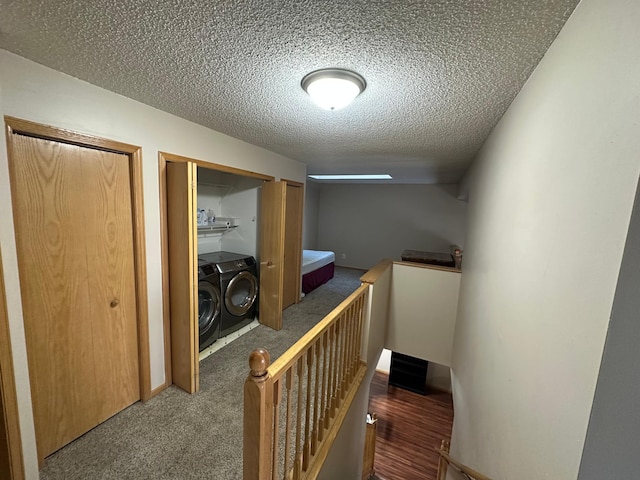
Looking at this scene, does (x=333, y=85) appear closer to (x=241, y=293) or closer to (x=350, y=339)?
(x=350, y=339)

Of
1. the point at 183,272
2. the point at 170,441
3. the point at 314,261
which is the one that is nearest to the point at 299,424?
the point at 170,441

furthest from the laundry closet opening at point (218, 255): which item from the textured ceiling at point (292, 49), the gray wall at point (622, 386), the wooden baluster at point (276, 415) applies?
the gray wall at point (622, 386)

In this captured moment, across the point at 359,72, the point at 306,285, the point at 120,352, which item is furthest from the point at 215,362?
the point at 359,72

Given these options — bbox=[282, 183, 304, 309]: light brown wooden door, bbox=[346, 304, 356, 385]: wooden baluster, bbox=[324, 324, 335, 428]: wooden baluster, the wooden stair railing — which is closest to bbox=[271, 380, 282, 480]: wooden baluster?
the wooden stair railing

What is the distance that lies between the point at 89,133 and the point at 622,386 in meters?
2.54

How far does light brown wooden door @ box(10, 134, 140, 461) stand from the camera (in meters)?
1.42

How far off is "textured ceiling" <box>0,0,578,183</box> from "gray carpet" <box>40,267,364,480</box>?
7.62 feet

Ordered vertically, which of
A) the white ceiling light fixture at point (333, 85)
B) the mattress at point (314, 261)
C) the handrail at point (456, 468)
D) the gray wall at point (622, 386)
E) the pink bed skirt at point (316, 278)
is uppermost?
the white ceiling light fixture at point (333, 85)

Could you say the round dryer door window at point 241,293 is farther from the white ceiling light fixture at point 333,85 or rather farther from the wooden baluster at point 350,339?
the white ceiling light fixture at point 333,85

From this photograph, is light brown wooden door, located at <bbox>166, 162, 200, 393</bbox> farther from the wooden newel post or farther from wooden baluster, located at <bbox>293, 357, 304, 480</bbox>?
the wooden newel post

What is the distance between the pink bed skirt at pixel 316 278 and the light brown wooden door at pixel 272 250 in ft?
4.33

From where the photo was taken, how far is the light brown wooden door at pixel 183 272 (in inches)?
77.9

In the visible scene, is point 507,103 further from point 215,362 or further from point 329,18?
point 215,362

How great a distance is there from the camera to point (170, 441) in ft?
5.65
